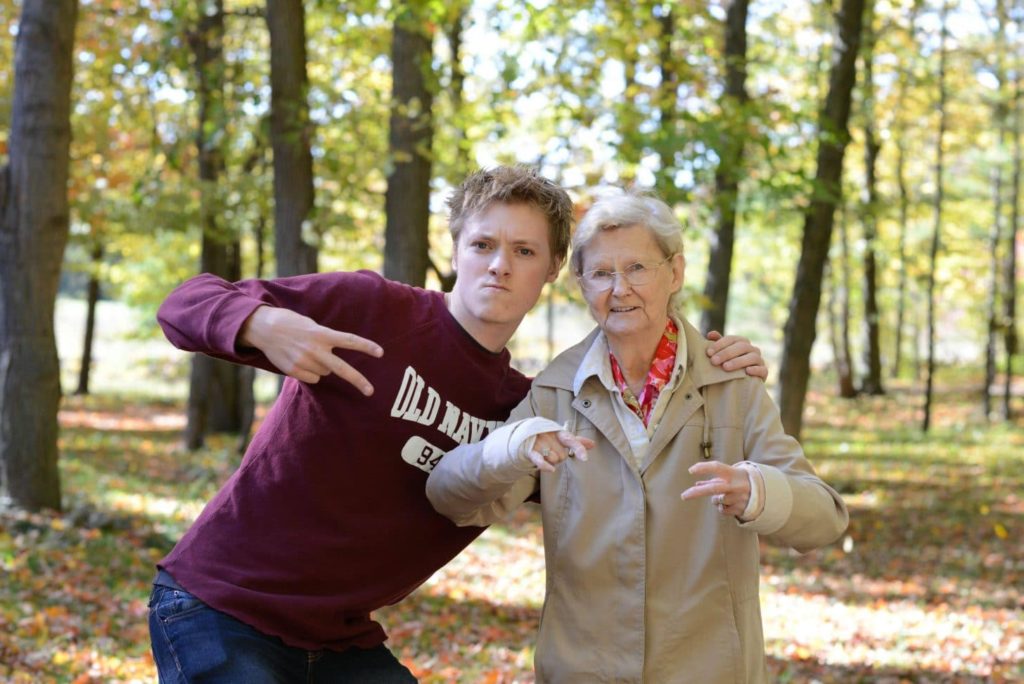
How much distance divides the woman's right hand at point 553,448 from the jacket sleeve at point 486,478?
1.9 inches

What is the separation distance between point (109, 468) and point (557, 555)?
508 inches

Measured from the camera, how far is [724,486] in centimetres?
265

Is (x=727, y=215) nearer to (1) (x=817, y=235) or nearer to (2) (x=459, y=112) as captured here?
(1) (x=817, y=235)

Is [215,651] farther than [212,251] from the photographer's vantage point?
No

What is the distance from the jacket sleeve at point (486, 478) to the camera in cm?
285

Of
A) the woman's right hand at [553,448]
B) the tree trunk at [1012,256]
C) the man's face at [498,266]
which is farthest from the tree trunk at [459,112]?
the tree trunk at [1012,256]

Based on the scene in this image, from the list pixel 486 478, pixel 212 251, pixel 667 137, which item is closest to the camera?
pixel 486 478

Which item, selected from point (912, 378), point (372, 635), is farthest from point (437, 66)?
point (912, 378)

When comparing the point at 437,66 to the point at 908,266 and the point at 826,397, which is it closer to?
the point at 826,397

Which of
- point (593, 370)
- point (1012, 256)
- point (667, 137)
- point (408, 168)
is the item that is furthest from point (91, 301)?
point (593, 370)

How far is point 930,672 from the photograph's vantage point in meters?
7.24

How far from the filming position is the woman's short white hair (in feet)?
10.4

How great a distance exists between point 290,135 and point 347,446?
6.38 meters

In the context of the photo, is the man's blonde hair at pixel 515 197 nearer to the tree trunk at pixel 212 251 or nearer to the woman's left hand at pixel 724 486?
the woman's left hand at pixel 724 486
